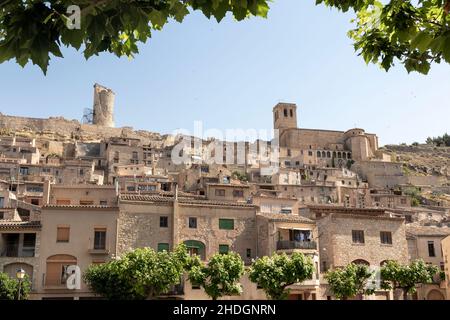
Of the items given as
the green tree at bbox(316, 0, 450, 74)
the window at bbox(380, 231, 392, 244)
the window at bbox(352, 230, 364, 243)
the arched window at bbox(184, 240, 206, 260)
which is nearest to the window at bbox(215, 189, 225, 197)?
the arched window at bbox(184, 240, 206, 260)

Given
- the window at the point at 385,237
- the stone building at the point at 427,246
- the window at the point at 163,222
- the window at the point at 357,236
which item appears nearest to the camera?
the window at the point at 163,222

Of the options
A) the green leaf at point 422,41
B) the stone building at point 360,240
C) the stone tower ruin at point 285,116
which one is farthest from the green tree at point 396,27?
the stone tower ruin at point 285,116

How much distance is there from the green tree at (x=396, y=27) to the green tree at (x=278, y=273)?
23.6 m

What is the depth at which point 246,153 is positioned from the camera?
283 feet

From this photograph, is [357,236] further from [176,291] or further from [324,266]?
[176,291]

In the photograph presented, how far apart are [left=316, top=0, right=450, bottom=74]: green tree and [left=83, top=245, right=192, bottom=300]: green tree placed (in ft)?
74.8

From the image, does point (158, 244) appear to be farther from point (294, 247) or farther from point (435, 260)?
point (435, 260)

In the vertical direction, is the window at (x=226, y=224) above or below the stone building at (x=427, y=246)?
above

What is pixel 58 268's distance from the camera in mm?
32250

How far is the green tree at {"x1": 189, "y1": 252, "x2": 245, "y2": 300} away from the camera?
28688 mm

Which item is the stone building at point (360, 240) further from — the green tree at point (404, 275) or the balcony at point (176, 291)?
the balcony at point (176, 291)

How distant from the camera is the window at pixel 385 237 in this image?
125 feet

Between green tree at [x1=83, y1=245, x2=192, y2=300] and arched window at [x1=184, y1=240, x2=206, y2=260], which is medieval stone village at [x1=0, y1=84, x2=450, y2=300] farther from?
green tree at [x1=83, y1=245, x2=192, y2=300]
